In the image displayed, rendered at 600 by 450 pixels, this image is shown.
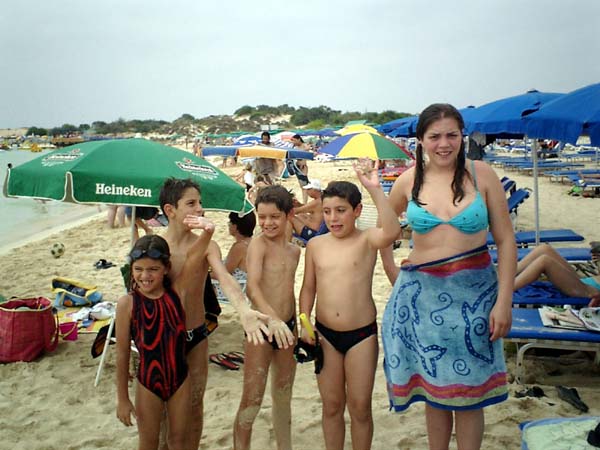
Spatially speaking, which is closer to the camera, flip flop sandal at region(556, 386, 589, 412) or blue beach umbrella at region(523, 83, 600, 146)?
flip flop sandal at region(556, 386, 589, 412)

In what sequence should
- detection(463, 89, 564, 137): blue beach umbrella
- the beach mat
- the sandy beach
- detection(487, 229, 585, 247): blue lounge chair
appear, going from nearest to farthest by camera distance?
the sandy beach, the beach mat, detection(463, 89, 564, 137): blue beach umbrella, detection(487, 229, 585, 247): blue lounge chair

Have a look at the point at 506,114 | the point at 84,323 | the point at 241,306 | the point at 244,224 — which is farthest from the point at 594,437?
the point at 506,114

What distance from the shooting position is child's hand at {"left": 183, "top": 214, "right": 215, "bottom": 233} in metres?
2.47

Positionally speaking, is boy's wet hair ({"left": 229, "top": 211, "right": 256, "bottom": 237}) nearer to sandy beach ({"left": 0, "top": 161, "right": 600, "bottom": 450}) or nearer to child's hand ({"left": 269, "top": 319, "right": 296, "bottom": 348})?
sandy beach ({"left": 0, "top": 161, "right": 600, "bottom": 450})

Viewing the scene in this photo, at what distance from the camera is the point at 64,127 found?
427 feet

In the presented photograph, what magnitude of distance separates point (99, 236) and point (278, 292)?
1019cm

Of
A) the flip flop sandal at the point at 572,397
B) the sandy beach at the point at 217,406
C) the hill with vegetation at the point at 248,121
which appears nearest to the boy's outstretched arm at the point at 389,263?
the sandy beach at the point at 217,406

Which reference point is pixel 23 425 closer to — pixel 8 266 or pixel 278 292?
pixel 278 292

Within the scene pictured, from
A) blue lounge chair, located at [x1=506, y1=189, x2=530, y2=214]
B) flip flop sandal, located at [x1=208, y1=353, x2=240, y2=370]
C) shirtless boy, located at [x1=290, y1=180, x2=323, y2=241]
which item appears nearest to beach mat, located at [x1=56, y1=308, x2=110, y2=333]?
flip flop sandal, located at [x1=208, y1=353, x2=240, y2=370]

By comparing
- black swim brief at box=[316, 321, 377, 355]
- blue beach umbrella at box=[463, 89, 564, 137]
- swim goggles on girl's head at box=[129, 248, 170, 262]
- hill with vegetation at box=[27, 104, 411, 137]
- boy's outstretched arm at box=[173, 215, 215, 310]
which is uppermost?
hill with vegetation at box=[27, 104, 411, 137]

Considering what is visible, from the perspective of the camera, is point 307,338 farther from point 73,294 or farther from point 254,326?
point 73,294

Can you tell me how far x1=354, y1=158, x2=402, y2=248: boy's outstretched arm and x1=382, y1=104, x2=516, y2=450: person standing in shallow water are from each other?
14 cm

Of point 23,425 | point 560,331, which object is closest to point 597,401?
point 560,331

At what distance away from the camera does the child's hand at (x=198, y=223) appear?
8.11ft
